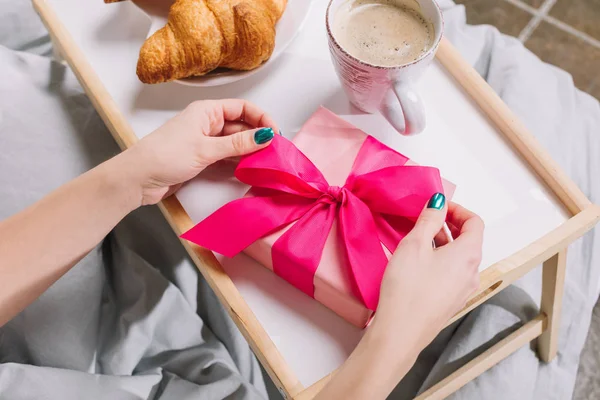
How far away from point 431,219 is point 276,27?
0.35 meters

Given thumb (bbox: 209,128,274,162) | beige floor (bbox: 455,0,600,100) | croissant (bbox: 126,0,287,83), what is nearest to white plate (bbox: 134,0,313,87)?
croissant (bbox: 126,0,287,83)

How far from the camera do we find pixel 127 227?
0.91 metres

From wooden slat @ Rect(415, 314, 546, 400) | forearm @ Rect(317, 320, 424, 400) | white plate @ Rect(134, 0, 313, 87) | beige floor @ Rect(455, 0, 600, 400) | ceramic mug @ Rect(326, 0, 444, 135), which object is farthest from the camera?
beige floor @ Rect(455, 0, 600, 400)

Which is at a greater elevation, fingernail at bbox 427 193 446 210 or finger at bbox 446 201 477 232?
fingernail at bbox 427 193 446 210

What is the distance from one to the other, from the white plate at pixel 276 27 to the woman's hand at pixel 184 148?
80 millimetres

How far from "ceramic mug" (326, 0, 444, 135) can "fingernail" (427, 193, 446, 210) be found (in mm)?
102

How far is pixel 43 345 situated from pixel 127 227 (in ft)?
0.70

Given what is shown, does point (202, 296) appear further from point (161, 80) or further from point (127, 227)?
point (161, 80)

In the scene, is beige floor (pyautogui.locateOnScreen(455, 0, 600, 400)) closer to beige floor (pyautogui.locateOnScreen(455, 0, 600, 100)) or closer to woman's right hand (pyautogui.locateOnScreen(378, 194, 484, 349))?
beige floor (pyautogui.locateOnScreen(455, 0, 600, 100))

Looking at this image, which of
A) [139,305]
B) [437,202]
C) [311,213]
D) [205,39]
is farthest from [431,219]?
[139,305]

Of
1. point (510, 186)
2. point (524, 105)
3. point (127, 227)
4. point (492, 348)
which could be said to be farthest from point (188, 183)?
point (524, 105)

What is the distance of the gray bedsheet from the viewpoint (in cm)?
77

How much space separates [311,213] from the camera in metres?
0.61

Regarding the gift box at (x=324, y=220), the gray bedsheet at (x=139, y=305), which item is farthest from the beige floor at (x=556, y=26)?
the gift box at (x=324, y=220)
